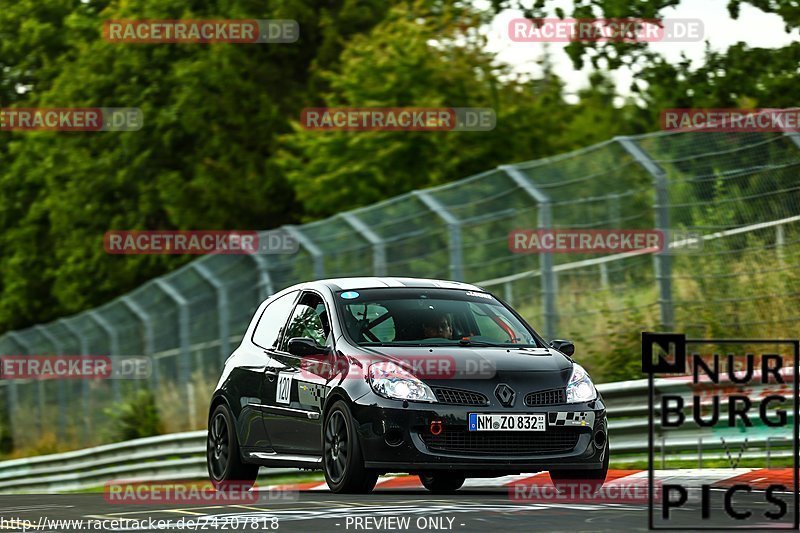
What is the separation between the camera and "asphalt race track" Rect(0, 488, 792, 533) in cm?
937

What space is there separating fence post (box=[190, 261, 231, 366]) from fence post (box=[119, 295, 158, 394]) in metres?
3.01

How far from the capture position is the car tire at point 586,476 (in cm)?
1148

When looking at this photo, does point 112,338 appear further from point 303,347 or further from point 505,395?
point 505,395

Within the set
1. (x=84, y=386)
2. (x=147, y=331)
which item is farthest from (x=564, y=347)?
(x=84, y=386)

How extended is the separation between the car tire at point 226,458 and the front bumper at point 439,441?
2.44 metres

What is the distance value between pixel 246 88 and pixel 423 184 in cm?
985

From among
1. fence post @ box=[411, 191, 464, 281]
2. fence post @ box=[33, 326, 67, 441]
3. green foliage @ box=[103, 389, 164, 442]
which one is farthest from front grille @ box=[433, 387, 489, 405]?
fence post @ box=[33, 326, 67, 441]

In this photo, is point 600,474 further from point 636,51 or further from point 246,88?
point 246,88

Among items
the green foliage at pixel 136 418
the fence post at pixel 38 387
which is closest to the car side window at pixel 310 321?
the green foliage at pixel 136 418

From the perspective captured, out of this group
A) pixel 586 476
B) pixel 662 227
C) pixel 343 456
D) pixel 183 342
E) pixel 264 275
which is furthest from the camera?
pixel 183 342

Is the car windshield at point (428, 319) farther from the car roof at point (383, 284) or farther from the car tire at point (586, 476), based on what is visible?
the car tire at point (586, 476)

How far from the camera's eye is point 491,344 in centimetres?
1188

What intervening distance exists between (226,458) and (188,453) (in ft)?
26.8

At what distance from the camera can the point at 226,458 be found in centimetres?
1334
